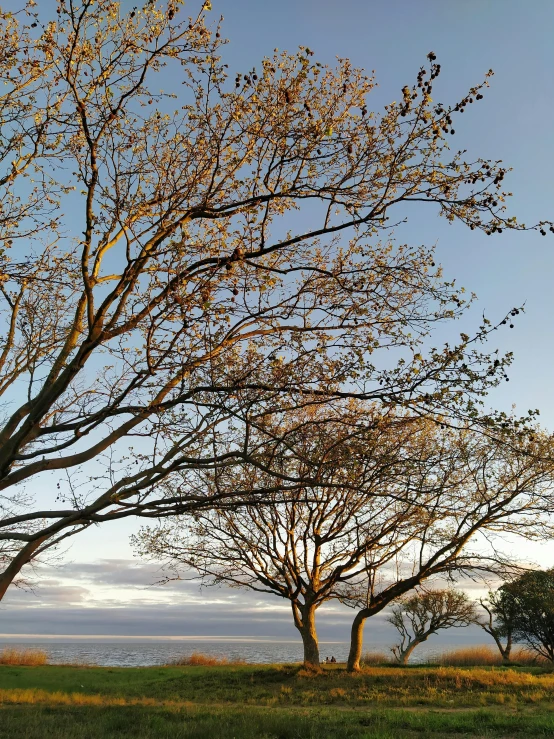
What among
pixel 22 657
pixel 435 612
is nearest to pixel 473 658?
pixel 435 612

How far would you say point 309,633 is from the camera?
982 inches

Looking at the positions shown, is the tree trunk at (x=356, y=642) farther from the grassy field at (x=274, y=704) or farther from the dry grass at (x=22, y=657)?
the dry grass at (x=22, y=657)

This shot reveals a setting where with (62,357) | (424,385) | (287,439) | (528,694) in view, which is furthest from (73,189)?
(528,694)

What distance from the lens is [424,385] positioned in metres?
9.17

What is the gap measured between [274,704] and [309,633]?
29.6 feet

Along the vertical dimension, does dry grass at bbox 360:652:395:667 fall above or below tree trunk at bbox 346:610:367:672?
below

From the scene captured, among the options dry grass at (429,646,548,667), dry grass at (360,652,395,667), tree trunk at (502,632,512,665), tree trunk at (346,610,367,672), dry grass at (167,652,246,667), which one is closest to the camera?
tree trunk at (346,610,367,672)

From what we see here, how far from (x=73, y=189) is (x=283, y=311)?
4.47m

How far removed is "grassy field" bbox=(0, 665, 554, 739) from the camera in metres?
10.0

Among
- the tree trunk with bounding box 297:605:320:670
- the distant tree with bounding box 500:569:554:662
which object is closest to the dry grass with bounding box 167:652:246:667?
the tree trunk with bounding box 297:605:320:670

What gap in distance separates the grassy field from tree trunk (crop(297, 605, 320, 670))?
2.61 feet

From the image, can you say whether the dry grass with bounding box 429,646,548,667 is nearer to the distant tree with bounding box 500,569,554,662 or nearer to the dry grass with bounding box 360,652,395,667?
the distant tree with bounding box 500,569,554,662

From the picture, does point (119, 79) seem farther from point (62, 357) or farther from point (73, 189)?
point (62, 357)

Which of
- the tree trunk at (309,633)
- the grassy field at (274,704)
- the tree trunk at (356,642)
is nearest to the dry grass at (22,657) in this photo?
the grassy field at (274,704)
